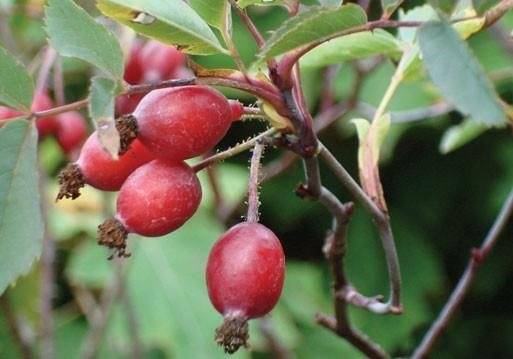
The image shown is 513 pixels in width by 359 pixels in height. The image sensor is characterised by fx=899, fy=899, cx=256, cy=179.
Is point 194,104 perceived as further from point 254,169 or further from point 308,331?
point 308,331

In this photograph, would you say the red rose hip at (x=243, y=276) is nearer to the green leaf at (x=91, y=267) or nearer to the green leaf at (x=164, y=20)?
the green leaf at (x=164, y=20)

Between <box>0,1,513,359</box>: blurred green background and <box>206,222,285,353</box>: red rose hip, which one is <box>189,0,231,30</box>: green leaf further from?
<box>0,1,513,359</box>: blurred green background

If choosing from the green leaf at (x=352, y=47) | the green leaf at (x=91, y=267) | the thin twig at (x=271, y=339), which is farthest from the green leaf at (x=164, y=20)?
the green leaf at (x=91, y=267)

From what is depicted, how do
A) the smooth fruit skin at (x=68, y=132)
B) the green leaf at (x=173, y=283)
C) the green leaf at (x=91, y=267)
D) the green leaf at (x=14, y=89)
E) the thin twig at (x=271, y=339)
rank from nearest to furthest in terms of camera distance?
the green leaf at (x=14, y=89) < the smooth fruit skin at (x=68, y=132) < the thin twig at (x=271, y=339) < the green leaf at (x=173, y=283) < the green leaf at (x=91, y=267)

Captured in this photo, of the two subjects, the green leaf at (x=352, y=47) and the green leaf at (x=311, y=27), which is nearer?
the green leaf at (x=311, y=27)

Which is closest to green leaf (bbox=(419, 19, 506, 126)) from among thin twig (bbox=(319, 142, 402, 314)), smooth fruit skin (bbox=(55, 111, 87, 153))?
thin twig (bbox=(319, 142, 402, 314))

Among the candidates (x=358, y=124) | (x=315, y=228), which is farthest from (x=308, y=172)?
(x=315, y=228)
